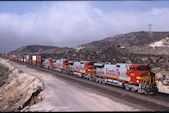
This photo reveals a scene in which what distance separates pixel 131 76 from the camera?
23422 millimetres

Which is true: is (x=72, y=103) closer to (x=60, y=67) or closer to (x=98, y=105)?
(x=98, y=105)

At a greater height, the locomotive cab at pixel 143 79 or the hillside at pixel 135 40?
the hillside at pixel 135 40

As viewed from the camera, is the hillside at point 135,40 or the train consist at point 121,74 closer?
the train consist at point 121,74

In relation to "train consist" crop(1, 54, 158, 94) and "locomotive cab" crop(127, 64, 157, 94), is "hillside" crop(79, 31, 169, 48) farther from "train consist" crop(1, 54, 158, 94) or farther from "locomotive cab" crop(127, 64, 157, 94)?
"locomotive cab" crop(127, 64, 157, 94)

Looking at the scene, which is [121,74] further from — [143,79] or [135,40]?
[135,40]

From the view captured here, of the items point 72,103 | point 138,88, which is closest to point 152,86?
point 138,88

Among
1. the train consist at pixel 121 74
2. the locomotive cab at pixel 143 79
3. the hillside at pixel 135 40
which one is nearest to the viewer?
the locomotive cab at pixel 143 79

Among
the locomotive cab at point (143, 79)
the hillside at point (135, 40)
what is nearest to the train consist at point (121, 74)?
the locomotive cab at point (143, 79)

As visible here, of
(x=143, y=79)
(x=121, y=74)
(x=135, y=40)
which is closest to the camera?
(x=143, y=79)

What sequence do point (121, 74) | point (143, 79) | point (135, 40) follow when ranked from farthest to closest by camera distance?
point (135, 40), point (121, 74), point (143, 79)

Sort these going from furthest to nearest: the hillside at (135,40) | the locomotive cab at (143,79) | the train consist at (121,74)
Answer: the hillside at (135,40)
the train consist at (121,74)
the locomotive cab at (143,79)

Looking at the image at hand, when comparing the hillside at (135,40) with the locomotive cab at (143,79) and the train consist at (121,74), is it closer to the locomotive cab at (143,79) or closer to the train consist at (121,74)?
the train consist at (121,74)

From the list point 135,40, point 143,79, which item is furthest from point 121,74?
point 135,40

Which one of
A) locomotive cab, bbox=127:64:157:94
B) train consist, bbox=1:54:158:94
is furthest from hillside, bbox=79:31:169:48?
locomotive cab, bbox=127:64:157:94
